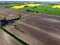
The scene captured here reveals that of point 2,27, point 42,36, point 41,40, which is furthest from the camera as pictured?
point 2,27

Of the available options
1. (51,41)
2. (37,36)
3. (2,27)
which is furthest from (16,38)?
(2,27)

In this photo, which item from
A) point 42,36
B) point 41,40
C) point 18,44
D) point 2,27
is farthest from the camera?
point 2,27

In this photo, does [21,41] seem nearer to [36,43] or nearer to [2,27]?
[36,43]

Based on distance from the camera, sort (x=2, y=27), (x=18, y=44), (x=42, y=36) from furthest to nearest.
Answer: (x=2, y=27), (x=42, y=36), (x=18, y=44)

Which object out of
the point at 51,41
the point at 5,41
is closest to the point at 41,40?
the point at 51,41

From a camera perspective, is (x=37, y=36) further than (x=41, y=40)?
Yes

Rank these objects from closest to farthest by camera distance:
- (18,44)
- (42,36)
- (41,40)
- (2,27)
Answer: (18,44) → (41,40) → (42,36) → (2,27)

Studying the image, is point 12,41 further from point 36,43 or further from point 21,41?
point 36,43

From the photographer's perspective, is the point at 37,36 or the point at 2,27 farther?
the point at 2,27
